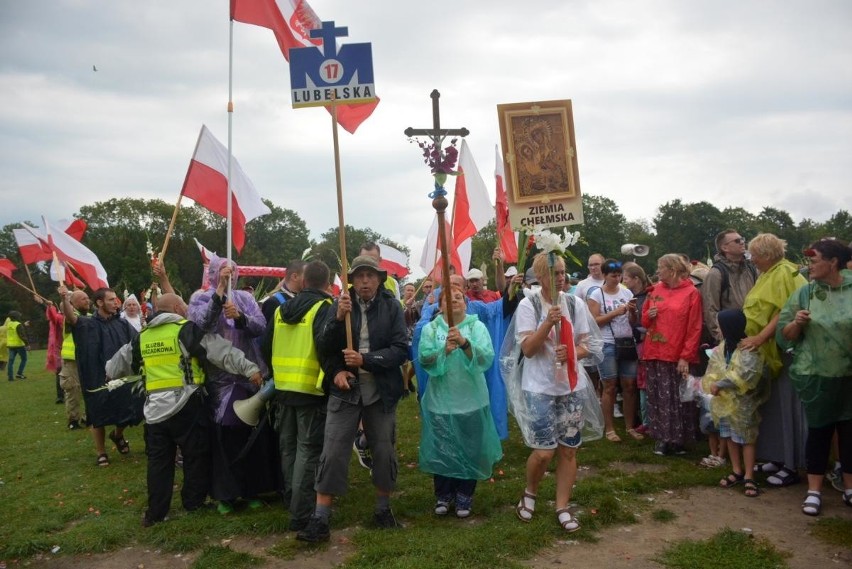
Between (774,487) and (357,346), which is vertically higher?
(357,346)

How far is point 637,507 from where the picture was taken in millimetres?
5387

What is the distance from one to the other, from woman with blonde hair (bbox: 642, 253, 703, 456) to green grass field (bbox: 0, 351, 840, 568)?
0.94 ft

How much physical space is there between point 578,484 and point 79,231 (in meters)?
9.22

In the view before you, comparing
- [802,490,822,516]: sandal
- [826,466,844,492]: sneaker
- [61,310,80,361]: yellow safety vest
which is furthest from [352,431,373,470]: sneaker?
[61,310,80,361]: yellow safety vest

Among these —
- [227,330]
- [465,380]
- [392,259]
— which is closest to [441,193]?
[465,380]

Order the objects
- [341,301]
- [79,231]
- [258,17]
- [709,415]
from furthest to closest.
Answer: [79,231] < [258,17] < [709,415] < [341,301]

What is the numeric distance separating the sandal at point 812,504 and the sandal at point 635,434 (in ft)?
8.15

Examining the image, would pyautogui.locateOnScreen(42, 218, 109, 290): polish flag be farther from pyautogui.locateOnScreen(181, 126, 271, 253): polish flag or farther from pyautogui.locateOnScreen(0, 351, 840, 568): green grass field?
pyautogui.locateOnScreen(181, 126, 271, 253): polish flag

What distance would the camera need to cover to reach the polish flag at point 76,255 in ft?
30.7

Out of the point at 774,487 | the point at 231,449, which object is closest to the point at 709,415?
the point at 774,487

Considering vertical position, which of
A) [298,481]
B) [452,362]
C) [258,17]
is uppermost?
[258,17]

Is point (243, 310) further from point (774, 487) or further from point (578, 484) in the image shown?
point (774, 487)

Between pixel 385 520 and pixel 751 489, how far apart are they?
304cm

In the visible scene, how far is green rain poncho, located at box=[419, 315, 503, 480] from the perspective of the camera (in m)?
5.18
